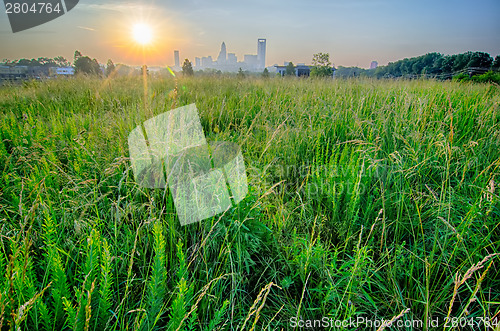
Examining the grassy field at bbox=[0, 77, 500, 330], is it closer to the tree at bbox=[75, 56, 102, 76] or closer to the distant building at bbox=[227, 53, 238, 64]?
the tree at bbox=[75, 56, 102, 76]

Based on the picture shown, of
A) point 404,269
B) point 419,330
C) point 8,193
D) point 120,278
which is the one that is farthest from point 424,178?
point 8,193

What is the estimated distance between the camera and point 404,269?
52.6 inches

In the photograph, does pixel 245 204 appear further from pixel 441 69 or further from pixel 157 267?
pixel 441 69

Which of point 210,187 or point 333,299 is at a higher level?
point 210,187

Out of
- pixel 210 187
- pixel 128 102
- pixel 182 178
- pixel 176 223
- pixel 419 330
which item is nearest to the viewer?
pixel 419 330

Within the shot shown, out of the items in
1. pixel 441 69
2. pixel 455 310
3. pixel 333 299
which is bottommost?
pixel 455 310

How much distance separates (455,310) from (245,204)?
1.20 meters

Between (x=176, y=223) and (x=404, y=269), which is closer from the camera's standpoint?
(x=404, y=269)

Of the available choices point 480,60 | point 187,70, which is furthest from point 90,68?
point 480,60
